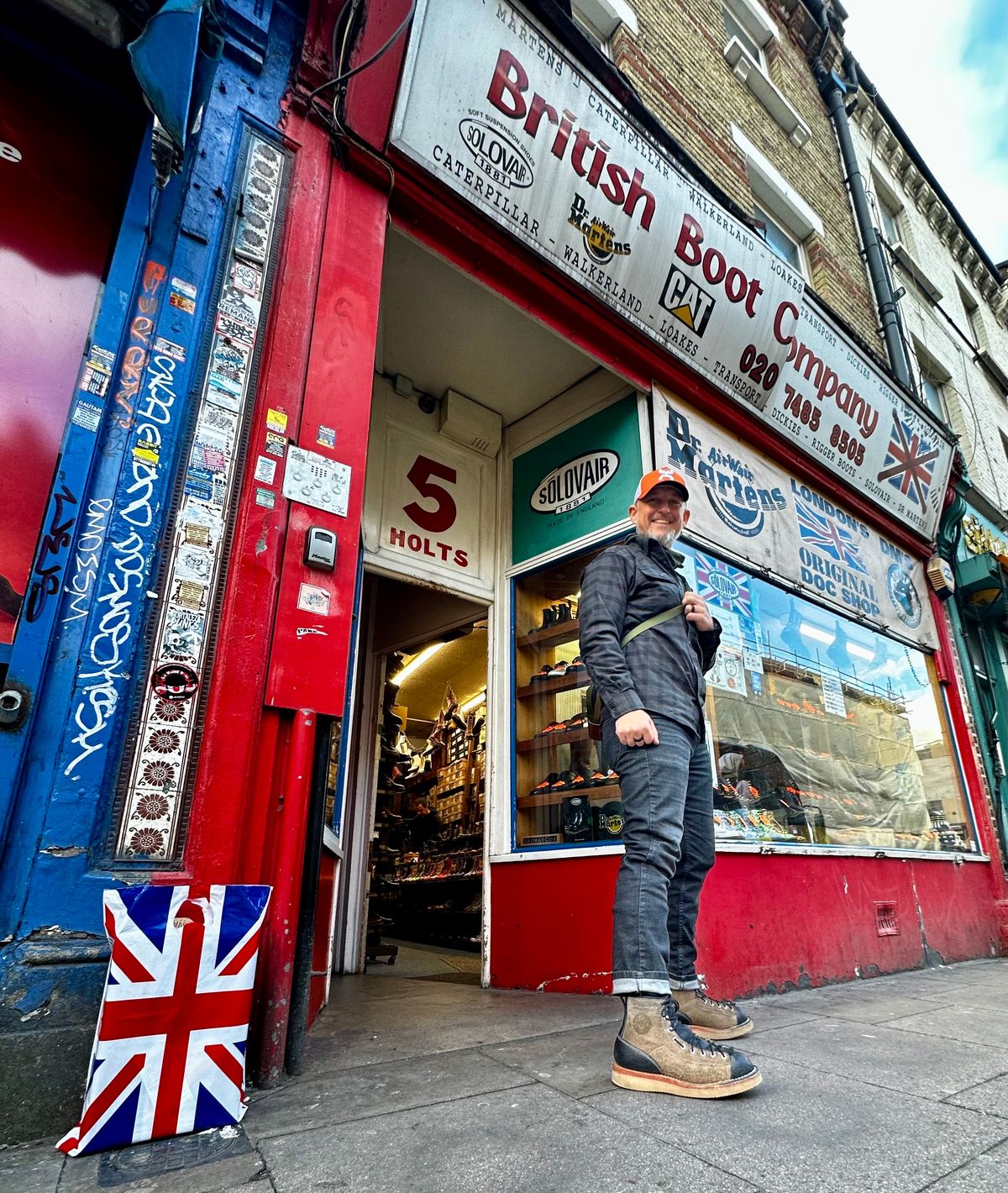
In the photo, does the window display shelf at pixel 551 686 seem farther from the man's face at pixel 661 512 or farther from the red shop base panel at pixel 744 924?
the man's face at pixel 661 512

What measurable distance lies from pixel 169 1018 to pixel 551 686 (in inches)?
131

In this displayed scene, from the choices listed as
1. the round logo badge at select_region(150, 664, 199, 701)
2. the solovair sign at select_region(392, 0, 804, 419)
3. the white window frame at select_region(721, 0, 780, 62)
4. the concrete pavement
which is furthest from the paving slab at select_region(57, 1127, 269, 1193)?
the white window frame at select_region(721, 0, 780, 62)

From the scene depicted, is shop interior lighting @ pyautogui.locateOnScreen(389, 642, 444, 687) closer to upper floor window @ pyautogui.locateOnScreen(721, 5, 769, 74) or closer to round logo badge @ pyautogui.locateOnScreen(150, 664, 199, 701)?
round logo badge @ pyautogui.locateOnScreen(150, 664, 199, 701)

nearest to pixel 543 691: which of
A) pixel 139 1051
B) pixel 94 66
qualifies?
pixel 139 1051

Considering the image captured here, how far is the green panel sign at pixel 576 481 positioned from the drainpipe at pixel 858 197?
531cm

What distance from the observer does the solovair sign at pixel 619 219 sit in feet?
11.3

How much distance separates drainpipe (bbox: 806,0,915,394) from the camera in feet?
27.4

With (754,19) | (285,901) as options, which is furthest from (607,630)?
(754,19)

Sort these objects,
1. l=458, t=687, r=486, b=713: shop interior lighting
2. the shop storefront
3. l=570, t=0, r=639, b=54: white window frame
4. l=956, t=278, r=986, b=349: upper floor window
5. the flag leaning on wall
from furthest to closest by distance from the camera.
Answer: l=956, t=278, r=986, b=349: upper floor window, the shop storefront, l=458, t=687, r=486, b=713: shop interior lighting, l=570, t=0, r=639, b=54: white window frame, the flag leaning on wall

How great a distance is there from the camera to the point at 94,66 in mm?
2678

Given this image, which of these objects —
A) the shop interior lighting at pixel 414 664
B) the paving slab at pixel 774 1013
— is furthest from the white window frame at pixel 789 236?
the paving slab at pixel 774 1013

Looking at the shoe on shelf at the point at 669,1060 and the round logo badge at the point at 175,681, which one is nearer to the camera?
the shoe on shelf at the point at 669,1060

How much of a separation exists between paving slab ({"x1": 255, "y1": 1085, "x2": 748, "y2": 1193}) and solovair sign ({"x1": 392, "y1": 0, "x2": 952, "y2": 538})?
3889mm

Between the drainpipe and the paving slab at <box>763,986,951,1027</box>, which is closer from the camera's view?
the paving slab at <box>763,986,951,1027</box>
